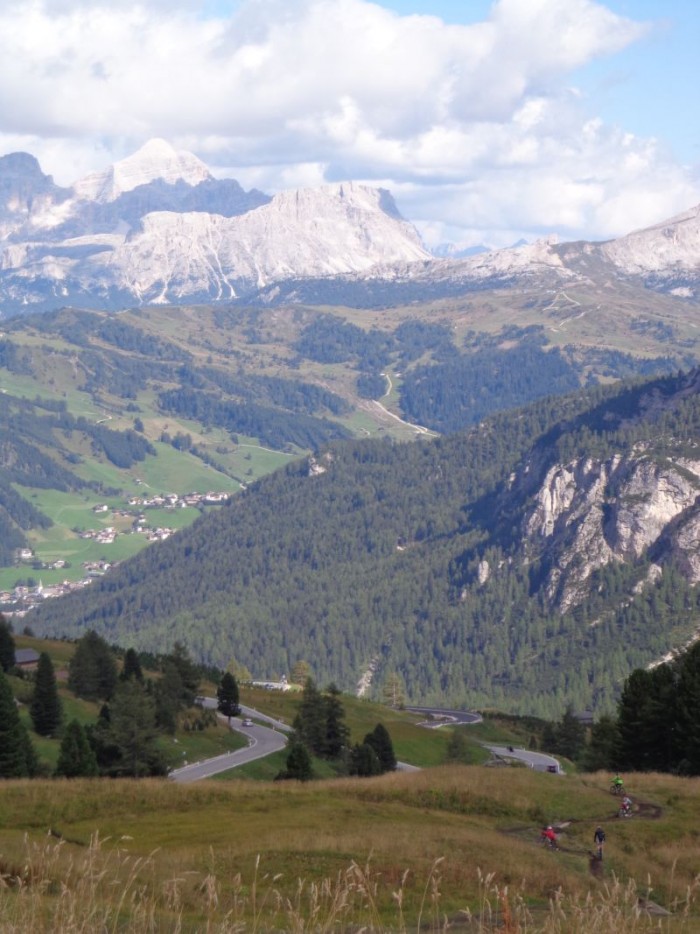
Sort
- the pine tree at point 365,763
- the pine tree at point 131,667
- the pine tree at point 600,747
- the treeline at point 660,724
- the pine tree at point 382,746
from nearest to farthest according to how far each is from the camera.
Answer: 1. the treeline at point 660,724
2. the pine tree at point 365,763
3. the pine tree at point 600,747
4. the pine tree at point 382,746
5. the pine tree at point 131,667

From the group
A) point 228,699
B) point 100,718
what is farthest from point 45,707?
point 228,699

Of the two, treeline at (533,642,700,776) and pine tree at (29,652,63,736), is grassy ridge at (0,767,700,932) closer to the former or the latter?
treeline at (533,642,700,776)

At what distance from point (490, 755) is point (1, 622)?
59621 millimetres

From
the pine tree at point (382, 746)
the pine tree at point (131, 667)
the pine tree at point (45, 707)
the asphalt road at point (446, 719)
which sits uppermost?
the pine tree at point (131, 667)

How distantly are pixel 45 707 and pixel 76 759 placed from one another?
3303 cm

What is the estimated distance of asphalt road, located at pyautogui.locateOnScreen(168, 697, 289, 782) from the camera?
89.2m

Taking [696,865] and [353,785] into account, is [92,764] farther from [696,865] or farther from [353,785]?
[696,865]

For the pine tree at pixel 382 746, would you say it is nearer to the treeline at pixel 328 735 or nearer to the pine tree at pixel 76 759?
the treeline at pixel 328 735

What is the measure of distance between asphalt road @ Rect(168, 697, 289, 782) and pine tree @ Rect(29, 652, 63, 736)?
499 inches

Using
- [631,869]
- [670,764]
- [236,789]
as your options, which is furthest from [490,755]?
[631,869]

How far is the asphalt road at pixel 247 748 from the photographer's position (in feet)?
293

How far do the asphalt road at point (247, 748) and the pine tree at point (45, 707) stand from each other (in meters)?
12.7

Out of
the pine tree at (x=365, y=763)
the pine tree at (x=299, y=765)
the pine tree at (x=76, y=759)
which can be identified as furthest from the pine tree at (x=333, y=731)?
the pine tree at (x=76, y=759)

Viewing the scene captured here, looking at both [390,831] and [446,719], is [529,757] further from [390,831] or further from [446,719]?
[390,831]
